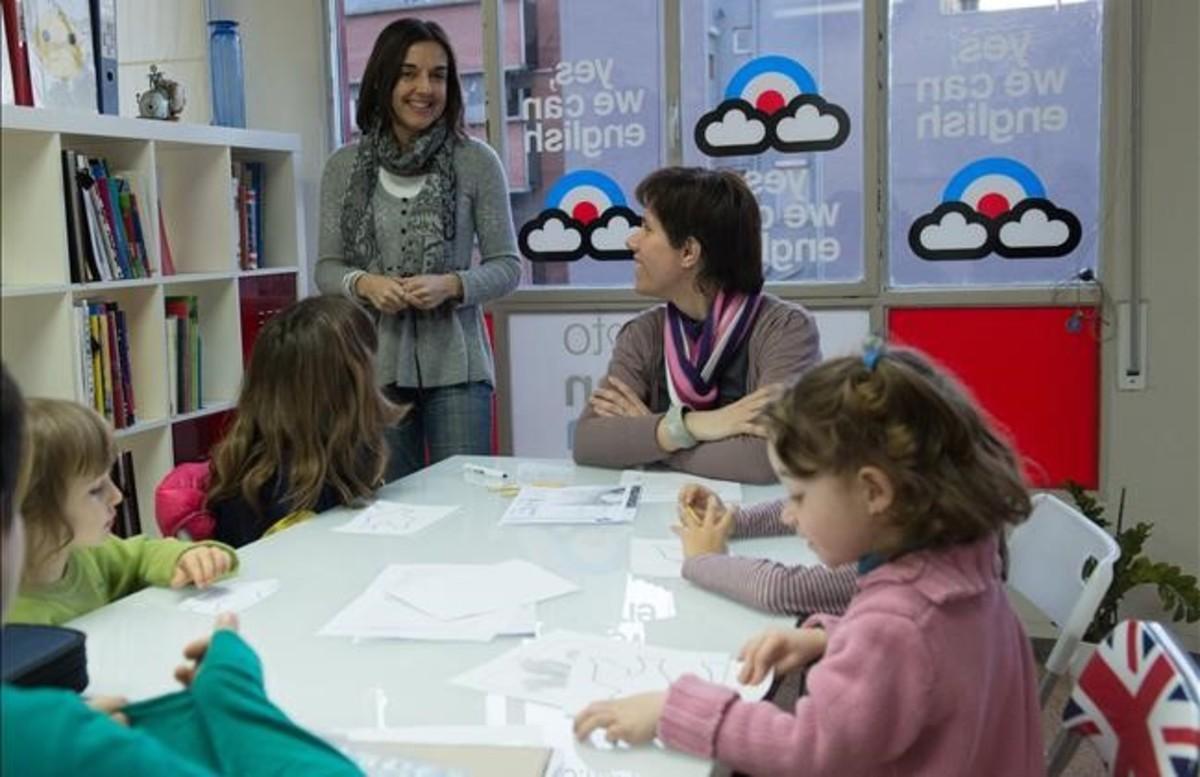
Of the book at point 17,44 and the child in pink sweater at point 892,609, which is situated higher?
the book at point 17,44

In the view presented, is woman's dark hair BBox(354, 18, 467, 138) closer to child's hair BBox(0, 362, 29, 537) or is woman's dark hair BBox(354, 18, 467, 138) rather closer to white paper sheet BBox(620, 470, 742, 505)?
white paper sheet BBox(620, 470, 742, 505)

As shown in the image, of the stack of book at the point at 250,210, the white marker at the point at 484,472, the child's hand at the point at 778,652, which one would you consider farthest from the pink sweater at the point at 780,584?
the stack of book at the point at 250,210

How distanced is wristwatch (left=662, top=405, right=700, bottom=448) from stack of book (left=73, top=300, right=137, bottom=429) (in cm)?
145

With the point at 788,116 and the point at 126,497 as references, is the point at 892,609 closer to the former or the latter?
the point at 126,497

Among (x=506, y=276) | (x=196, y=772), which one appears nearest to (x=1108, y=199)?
(x=506, y=276)

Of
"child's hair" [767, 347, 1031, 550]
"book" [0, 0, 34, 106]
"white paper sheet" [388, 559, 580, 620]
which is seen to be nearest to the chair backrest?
"child's hair" [767, 347, 1031, 550]

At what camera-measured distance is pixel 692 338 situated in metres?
2.39

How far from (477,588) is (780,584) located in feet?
1.34

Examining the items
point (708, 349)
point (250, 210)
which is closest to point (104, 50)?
point (708, 349)

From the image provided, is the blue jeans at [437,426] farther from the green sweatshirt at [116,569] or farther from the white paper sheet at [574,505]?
the green sweatshirt at [116,569]

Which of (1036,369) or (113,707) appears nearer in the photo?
(113,707)

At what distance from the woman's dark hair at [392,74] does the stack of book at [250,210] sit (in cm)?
36

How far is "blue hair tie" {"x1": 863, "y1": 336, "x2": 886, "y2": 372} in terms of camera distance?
118 centimetres

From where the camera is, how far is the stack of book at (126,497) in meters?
0.95
